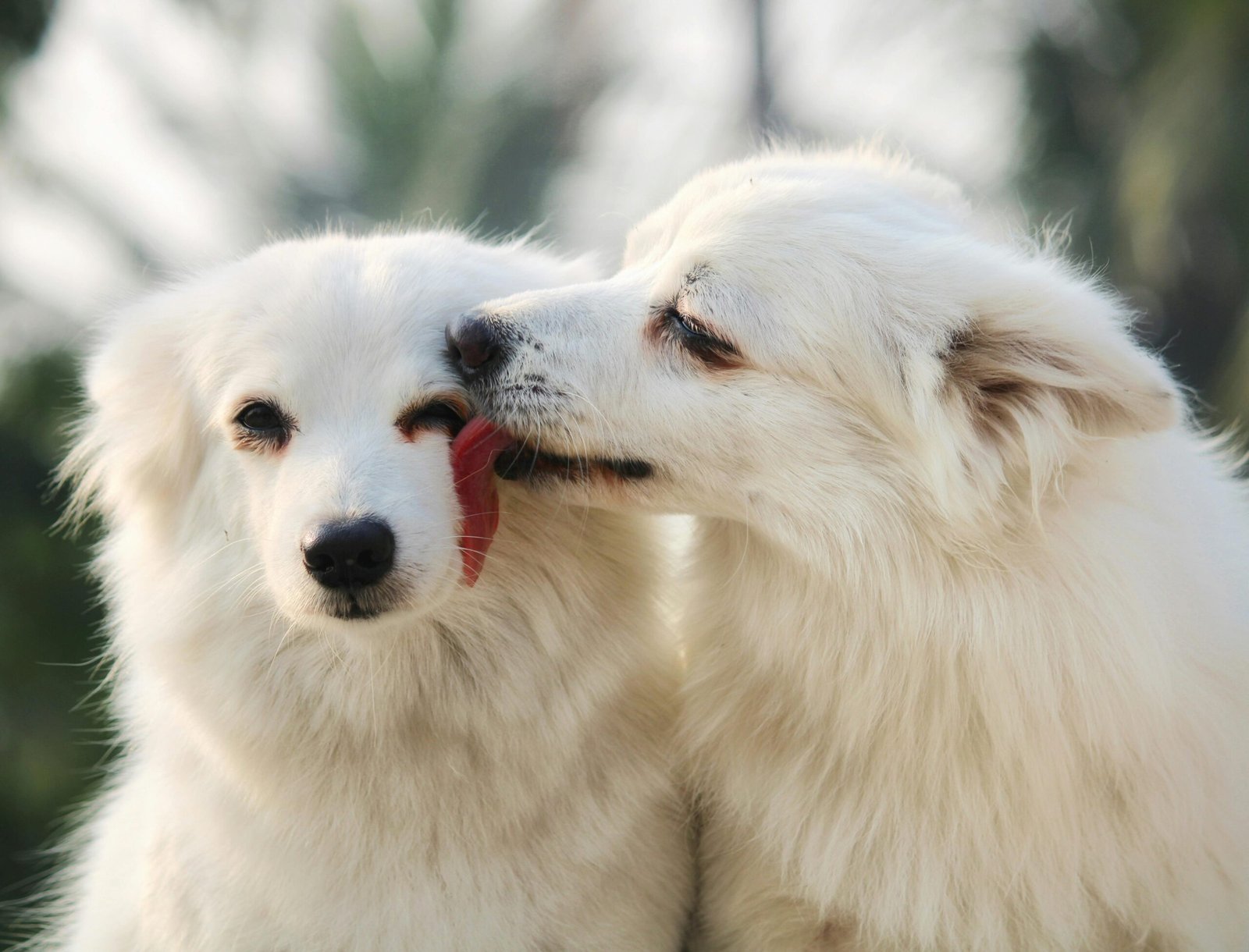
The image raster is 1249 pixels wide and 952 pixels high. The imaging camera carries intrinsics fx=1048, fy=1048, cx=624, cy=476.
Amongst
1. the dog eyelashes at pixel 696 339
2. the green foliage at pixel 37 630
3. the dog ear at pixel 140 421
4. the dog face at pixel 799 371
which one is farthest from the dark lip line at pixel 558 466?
the green foliage at pixel 37 630

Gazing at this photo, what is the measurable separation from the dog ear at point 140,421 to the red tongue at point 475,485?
85cm

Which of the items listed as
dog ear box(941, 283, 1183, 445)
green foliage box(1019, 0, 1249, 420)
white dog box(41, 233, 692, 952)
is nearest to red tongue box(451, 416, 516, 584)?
white dog box(41, 233, 692, 952)

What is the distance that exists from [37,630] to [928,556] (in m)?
5.94

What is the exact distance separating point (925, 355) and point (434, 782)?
159 cm

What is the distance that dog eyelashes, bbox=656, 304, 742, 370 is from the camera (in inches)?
100

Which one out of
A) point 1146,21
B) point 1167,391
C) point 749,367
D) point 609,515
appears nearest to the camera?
point 1167,391

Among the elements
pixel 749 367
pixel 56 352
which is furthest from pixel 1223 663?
pixel 56 352

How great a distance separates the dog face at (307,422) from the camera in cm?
227

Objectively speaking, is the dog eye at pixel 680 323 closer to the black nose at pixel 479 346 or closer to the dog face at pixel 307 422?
the black nose at pixel 479 346

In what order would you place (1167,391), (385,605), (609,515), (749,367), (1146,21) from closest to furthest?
(1167,391) < (385,605) < (749,367) < (609,515) < (1146,21)

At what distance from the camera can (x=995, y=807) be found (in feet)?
8.38

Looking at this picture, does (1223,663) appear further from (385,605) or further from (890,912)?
(385,605)

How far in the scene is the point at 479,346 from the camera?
2.55 meters

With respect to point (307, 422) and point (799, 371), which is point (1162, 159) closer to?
point (799, 371)
